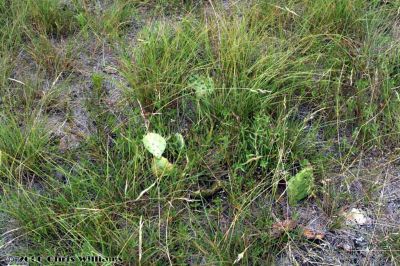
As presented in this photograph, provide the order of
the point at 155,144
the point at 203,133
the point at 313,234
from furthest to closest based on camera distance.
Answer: the point at 203,133 → the point at 155,144 → the point at 313,234

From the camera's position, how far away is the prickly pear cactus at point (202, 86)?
217 centimetres

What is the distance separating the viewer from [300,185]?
1.93 metres

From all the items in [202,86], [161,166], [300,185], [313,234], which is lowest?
[313,234]

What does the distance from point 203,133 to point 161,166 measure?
11.3 inches

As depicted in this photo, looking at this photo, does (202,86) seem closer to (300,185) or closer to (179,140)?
(179,140)

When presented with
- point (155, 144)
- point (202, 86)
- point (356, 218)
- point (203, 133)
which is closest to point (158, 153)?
point (155, 144)

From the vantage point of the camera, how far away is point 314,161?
6.69 ft

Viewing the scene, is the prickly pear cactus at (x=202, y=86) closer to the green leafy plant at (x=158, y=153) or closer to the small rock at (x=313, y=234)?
the green leafy plant at (x=158, y=153)

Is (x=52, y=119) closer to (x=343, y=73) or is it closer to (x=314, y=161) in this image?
(x=314, y=161)

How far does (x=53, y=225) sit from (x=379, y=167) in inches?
52.8

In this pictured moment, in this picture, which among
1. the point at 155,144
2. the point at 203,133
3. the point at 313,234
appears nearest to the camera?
the point at 313,234

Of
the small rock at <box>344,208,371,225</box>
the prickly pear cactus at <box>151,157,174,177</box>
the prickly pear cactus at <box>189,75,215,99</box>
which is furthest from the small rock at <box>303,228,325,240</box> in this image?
the prickly pear cactus at <box>189,75,215,99</box>

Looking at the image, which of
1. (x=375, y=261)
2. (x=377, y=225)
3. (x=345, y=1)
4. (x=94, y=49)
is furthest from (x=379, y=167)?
(x=94, y=49)

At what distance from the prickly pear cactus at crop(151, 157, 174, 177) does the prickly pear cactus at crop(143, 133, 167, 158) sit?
0.07 feet
